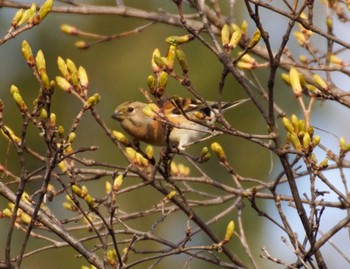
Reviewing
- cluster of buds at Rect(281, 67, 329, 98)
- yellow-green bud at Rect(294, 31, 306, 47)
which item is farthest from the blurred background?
cluster of buds at Rect(281, 67, 329, 98)

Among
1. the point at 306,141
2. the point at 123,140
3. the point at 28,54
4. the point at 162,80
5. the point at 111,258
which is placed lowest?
the point at 111,258

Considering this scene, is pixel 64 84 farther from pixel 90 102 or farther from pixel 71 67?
pixel 90 102

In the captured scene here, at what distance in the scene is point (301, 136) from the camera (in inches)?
132

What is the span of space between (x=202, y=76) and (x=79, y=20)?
542 centimetres

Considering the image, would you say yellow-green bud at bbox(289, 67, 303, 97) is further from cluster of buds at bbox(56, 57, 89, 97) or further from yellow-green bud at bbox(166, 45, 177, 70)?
cluster of buds at bbox(56, 57, 89, 97)

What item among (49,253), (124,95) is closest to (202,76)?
(124,95)

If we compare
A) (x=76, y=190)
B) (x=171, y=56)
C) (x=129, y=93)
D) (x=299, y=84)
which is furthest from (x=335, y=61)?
(x=129, y=93)

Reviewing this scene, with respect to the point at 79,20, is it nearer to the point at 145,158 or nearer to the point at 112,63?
the point at 112,63

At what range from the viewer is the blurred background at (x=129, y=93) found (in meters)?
16.0

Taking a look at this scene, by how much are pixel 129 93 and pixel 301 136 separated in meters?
15.1

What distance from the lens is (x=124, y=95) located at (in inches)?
730

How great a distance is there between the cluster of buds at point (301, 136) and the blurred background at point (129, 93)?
971 cm

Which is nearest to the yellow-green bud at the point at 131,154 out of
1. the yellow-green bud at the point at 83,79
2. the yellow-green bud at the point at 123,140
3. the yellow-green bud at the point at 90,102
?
the yellow-green bud at the point at 123,140

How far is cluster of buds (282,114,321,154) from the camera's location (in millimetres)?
3330
